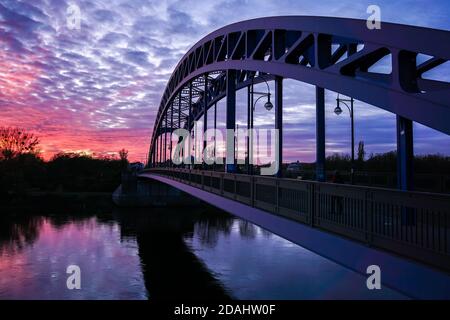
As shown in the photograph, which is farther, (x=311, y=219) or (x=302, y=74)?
(x=302, y=74)

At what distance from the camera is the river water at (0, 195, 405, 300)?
18109 mm

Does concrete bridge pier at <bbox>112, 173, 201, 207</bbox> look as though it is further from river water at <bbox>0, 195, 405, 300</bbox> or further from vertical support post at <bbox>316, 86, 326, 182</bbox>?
vertical support post at <bbox>316, 86, 326, 182</bbox>

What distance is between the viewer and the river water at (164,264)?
1811cm

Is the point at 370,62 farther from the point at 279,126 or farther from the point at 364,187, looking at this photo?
the point at 364,187

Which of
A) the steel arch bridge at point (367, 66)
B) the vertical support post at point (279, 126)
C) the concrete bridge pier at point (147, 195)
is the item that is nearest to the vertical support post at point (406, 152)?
the steel arch bridge at point (367, 66)

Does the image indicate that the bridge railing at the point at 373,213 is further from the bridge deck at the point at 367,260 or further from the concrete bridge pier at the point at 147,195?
the concrete bridge pier at the point at 147,195

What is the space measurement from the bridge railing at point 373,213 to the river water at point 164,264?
8419 mm

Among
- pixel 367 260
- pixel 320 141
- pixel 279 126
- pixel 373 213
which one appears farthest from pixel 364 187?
pixel 279 126

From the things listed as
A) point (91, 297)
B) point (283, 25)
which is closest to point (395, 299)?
point (283, 25)

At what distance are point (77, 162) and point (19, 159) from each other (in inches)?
937

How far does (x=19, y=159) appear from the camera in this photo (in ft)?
263

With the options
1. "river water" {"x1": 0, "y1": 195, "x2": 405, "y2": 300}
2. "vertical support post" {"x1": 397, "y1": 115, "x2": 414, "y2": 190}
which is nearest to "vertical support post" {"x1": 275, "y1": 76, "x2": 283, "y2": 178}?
"vertical support post" {"x1": 397, "y1": 115, "x2": 414, "y2": 190}

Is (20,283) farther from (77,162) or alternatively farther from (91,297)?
(77,162)

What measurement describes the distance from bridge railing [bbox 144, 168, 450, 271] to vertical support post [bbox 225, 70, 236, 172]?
24.4 feet
